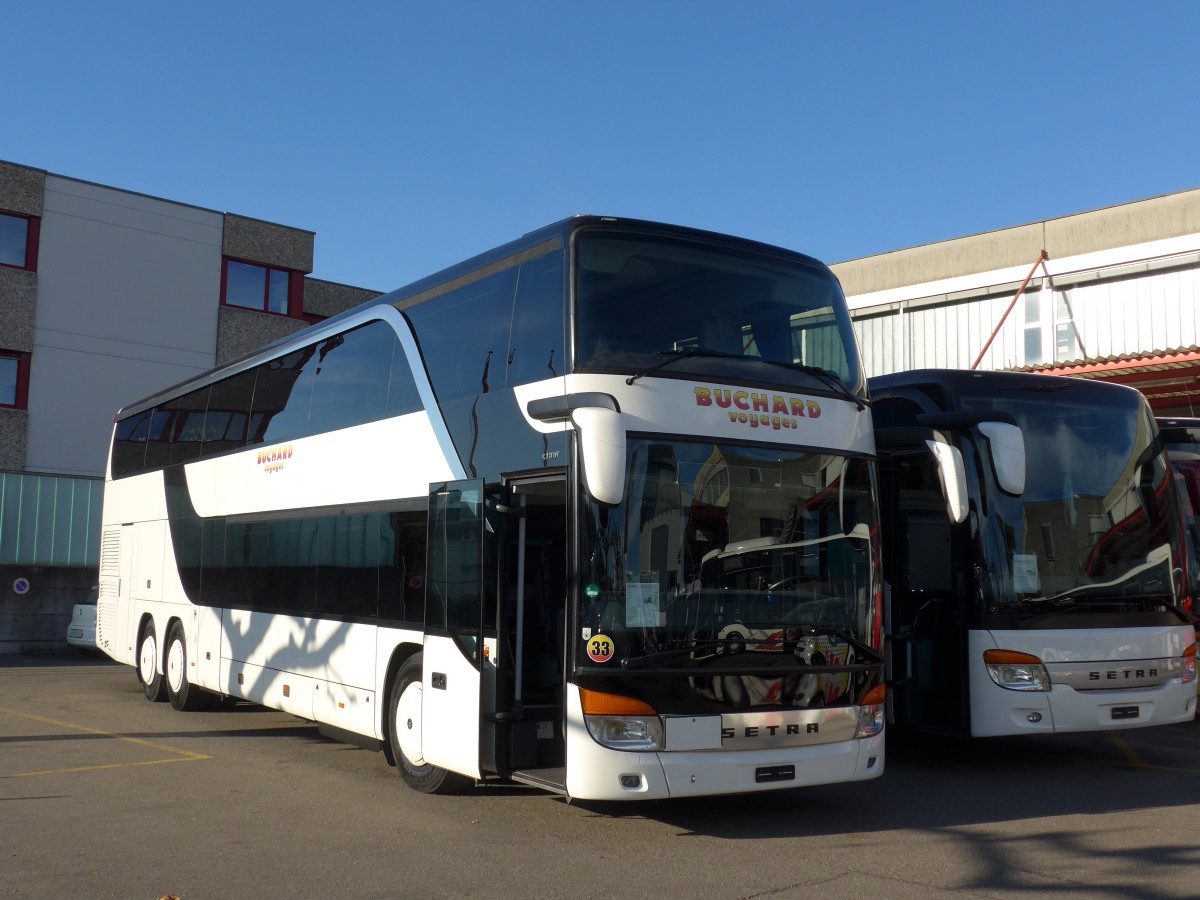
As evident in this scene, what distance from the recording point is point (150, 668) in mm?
15602

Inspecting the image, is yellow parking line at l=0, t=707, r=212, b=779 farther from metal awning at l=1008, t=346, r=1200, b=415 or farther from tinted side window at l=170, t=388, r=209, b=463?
metal awning at l=1008, t=346, r=1200, b=415

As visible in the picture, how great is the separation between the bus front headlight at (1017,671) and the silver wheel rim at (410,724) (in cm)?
449

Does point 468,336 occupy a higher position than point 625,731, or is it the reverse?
point 468,336

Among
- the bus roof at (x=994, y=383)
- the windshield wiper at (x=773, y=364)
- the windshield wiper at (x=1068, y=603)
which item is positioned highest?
the bus roof at (x=994, y=383)

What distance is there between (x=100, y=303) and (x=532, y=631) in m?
26.2

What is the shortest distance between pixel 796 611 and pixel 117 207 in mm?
28226

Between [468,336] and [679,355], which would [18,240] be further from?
[679,355]

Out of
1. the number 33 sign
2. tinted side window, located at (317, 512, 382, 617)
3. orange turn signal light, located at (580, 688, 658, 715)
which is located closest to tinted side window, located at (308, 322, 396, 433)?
tinted side window, located at (317, 512, 382, 617)

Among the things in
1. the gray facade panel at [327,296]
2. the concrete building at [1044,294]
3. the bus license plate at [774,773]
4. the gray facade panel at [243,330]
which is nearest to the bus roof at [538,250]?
the bus license plate at [774,773]

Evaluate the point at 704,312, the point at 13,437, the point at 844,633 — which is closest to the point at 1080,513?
the point at 844,633

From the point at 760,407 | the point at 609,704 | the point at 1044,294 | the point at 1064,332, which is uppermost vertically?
the point at 1044,294

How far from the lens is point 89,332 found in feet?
101

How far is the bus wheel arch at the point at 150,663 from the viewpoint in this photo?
15.2 metres

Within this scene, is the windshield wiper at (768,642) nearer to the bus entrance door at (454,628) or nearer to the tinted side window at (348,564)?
the bus entrance door at (454,628)
